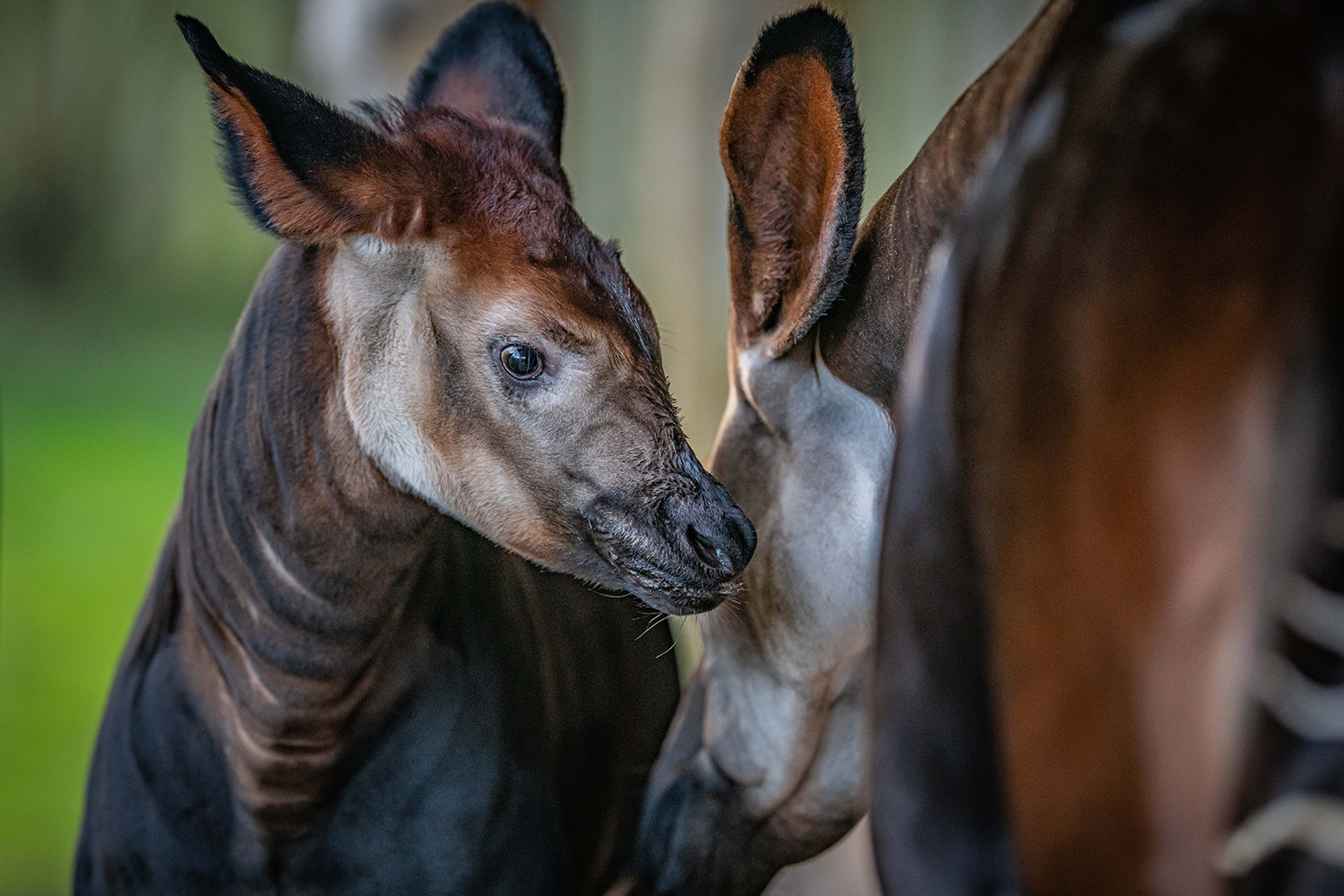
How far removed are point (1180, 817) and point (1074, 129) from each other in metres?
0.24

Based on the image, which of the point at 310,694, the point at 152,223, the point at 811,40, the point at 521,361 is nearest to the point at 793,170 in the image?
the point at 811,40

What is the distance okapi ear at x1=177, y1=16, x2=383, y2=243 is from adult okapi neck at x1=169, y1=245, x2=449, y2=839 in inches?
1.9

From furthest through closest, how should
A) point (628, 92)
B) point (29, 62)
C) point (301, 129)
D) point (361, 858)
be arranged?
point (29, 62) → point (628, 92) → point (361, 858) → point (301, 129)

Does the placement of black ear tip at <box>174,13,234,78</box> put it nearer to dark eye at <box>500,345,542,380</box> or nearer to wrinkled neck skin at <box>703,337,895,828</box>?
dark eye at <box>500,345,542,380</box>

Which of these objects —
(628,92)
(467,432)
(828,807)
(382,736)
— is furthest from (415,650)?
(628,92)

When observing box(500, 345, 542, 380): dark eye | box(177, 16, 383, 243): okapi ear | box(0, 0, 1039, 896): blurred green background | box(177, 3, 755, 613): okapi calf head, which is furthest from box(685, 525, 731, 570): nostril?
box(0, 0, 1039, 896): blurred green background

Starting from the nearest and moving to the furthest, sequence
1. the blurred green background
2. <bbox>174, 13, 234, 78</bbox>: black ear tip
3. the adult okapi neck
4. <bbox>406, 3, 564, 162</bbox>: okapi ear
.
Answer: <bbox>174, 13, 234, 78</bbox>: black ear tip < the adult okapi neck < <bbox>406, 3, 564, 162</bbox>: okapi ear < the blurred green background

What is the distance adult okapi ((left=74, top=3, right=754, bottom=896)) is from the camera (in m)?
0.54

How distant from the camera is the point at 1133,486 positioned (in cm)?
35

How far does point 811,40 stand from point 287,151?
0.88 ft

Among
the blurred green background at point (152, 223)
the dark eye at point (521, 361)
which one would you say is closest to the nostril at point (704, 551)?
the dark eye at point (521, 361)

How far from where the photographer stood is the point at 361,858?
62cm

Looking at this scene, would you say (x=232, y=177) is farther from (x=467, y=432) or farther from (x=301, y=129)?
(x=467, y=432)

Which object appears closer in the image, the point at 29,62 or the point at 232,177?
the point at 232,177
